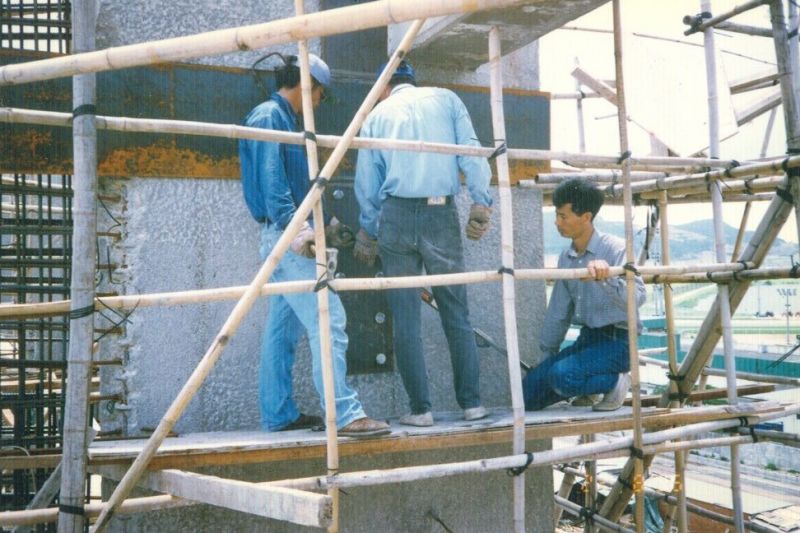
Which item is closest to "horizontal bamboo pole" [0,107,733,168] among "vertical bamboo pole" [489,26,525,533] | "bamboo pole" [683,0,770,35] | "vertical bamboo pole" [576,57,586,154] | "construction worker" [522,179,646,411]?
"vertical bamboo pole" [489,26,525,533]

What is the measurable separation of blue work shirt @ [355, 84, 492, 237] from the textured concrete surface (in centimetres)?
151

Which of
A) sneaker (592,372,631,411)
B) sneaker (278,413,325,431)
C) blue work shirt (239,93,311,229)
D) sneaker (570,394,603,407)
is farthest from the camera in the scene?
sneaker (570,394,603,407)

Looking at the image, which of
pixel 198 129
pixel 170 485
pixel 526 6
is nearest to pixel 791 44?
pixel 526 6

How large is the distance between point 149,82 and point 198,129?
142 cm

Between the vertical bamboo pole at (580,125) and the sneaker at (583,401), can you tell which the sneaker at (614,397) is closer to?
the sneaker at (583,401)

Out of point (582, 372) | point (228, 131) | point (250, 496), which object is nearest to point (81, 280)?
point (228, 131)

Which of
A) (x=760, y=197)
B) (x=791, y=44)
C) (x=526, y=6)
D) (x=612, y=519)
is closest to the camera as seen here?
(x=526, y=6)

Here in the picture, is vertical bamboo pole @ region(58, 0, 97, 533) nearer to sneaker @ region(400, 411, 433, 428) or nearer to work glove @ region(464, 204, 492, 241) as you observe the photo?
sneaker @ region(400, 411, 433, 428)

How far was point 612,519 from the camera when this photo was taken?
5.20 m

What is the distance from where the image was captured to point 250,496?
2.37 metres

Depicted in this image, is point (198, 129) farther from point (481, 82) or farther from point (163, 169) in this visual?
point (481, 82)

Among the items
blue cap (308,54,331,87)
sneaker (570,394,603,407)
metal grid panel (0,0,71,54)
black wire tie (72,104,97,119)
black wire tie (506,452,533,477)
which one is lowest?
black wire tie (506,452,533,477)

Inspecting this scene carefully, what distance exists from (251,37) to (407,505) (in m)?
3.07

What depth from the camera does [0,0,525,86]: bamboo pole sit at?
88.0 inches
